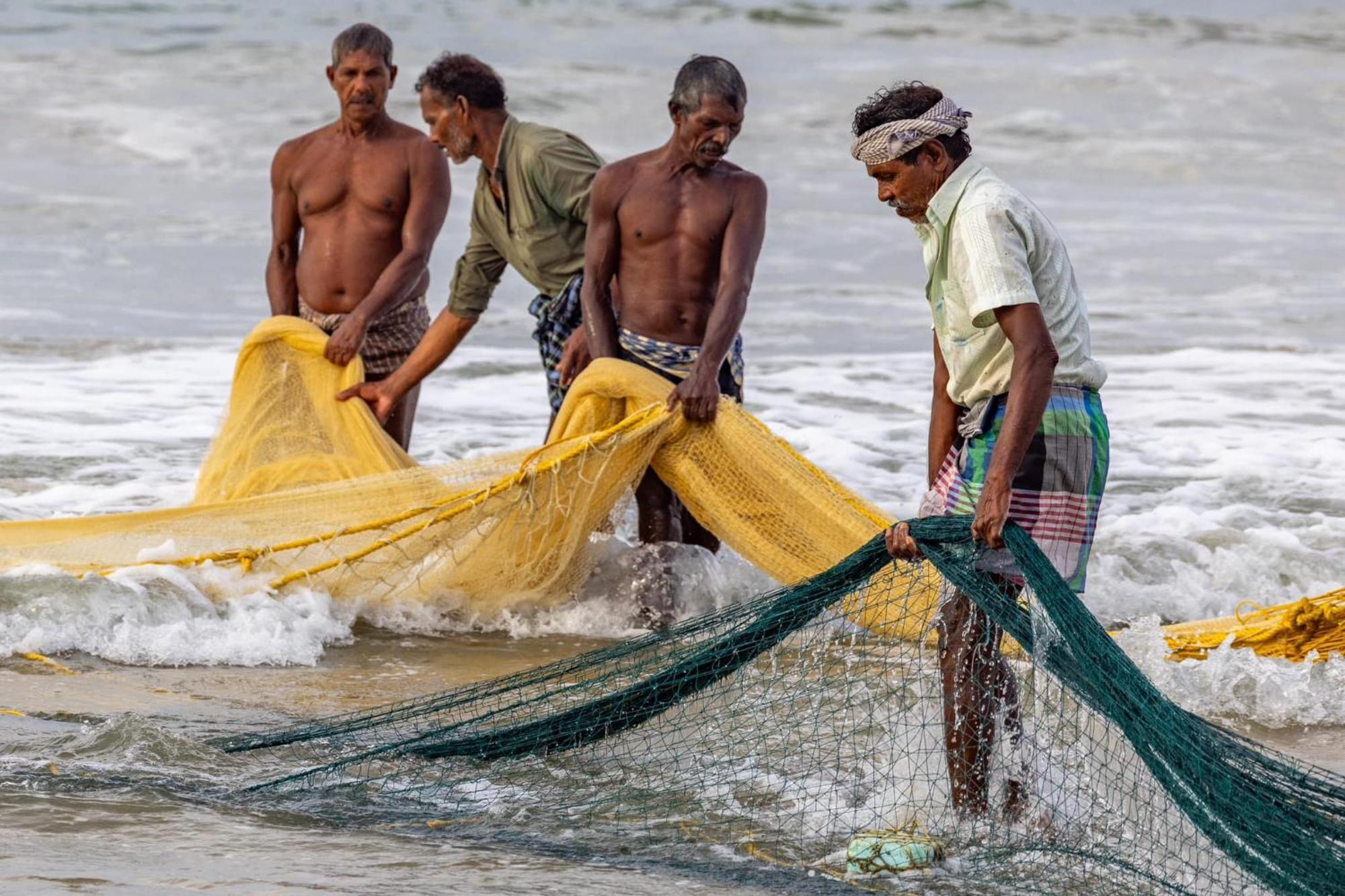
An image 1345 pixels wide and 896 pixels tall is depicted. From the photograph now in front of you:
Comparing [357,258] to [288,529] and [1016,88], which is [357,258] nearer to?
[288,529]

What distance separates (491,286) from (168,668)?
6.35 ft

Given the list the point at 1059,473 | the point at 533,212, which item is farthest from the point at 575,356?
the point at 1059,473

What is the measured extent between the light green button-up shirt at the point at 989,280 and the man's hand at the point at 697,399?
1661mm

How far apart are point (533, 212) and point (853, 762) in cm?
275

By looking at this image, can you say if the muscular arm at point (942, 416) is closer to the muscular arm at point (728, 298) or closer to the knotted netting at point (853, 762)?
the knotted netting at point (853, 762)

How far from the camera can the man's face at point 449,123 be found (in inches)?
227

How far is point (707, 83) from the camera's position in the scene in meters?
5.11

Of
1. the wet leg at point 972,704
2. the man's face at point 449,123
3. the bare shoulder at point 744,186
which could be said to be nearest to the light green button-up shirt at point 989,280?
the wet leg at point 972,704

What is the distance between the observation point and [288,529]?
17.5ft

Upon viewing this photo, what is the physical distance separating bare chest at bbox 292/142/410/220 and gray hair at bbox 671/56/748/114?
59.6 inches

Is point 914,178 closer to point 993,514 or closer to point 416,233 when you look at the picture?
point 993,514

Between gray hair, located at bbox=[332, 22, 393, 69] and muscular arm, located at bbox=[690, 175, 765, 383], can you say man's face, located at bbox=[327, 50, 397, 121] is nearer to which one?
gray hair, located at bbox=[332, 22, 393, 69]

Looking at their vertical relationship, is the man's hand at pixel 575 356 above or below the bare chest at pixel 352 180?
below

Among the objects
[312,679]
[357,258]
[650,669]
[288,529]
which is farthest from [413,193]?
[650,669]
